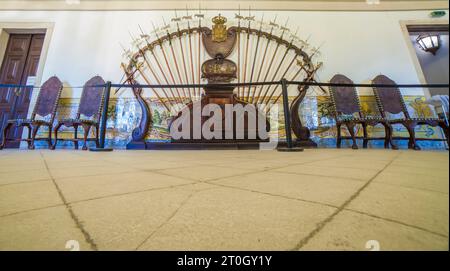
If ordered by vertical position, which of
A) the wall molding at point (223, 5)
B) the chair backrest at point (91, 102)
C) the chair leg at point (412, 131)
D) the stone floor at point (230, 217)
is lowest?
the stone floor at point (230, 217)

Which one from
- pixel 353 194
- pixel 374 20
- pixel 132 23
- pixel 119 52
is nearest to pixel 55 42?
pixel 119 52

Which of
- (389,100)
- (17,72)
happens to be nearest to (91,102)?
(17,72)

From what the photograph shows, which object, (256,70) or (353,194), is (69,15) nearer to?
(256,70)

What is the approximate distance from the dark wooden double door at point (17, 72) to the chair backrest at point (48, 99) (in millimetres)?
577

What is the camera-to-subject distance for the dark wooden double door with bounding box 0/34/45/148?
2859mm

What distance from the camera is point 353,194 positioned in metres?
0.35

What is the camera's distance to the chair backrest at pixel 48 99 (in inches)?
101

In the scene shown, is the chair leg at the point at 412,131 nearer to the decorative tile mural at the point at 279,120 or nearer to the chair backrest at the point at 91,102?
the decorative tile mural at the point at 279,120

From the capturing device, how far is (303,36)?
3125 mm

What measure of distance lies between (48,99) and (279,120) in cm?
332

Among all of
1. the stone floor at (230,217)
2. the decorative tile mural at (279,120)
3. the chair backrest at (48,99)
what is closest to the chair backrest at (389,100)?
the decorative tile mural at (279,120)

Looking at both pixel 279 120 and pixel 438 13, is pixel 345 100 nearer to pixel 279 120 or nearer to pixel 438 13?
pixel 279 120

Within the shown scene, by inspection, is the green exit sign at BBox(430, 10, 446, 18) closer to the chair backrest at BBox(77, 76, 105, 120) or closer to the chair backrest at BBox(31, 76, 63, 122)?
the chair backrest at BBox(77, 76, 105, 120)
